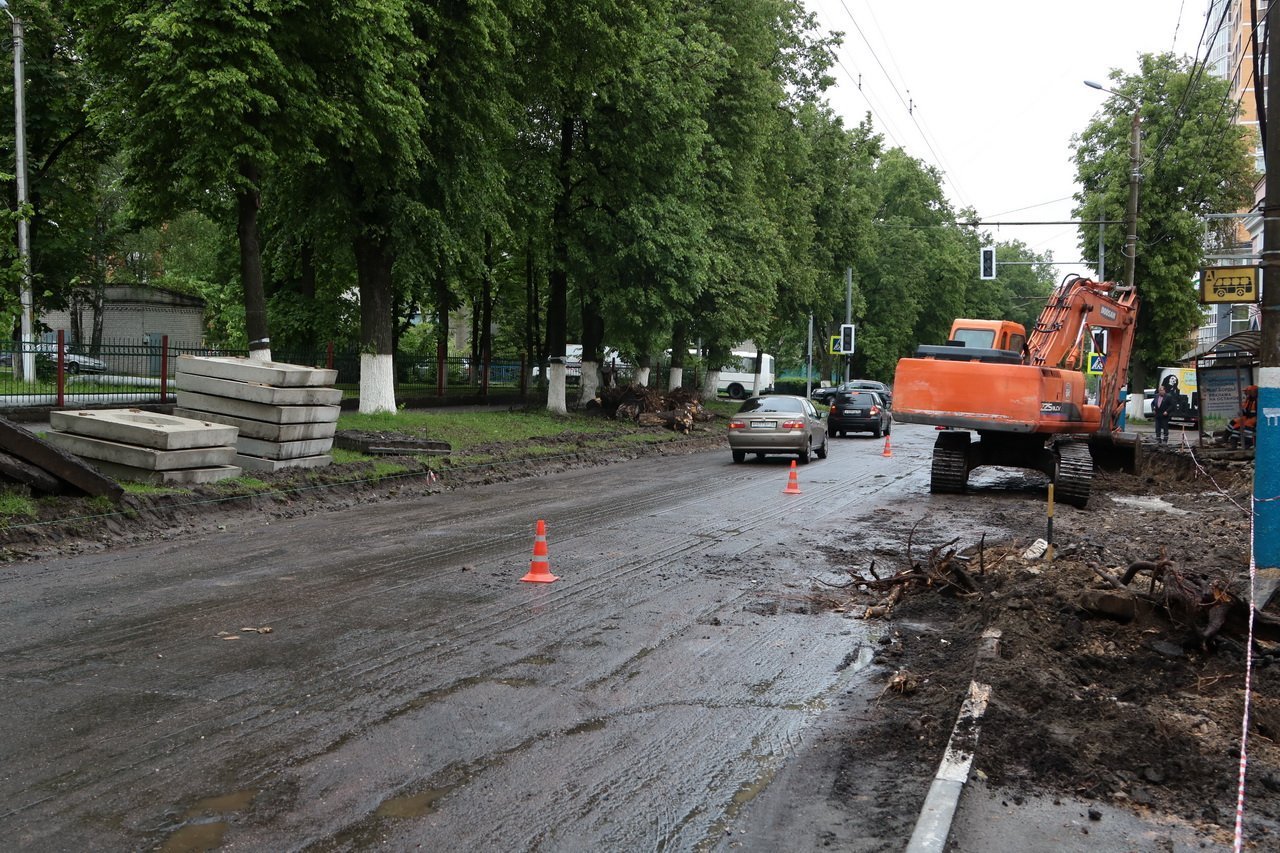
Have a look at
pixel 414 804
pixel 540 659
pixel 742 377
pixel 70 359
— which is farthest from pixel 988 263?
pixel 742 377

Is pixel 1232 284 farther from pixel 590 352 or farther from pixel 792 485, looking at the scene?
pixel 590 352

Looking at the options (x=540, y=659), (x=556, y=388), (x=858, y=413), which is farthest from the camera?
(x=858, y=413)

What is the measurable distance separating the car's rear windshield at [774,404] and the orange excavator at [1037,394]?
5653 millimetres

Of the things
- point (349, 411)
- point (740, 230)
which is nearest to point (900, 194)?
point (740, 230)

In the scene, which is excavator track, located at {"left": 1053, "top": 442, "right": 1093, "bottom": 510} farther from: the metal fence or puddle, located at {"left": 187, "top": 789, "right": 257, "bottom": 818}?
the metal fence

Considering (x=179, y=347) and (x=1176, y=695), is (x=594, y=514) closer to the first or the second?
(x=1176, y=695)

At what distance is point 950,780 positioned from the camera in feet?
15.1

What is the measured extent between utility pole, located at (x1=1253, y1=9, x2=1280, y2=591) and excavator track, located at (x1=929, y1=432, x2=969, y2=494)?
8.56 m

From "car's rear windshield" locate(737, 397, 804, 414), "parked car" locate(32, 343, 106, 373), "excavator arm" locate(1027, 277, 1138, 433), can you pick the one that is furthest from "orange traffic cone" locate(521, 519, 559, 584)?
"car's rear windshield" locate(737, 397, 804, 414)

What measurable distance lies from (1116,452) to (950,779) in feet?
58.7

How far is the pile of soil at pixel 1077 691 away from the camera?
4.72 m

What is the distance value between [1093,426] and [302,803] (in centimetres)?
1614

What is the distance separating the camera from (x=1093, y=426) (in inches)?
684

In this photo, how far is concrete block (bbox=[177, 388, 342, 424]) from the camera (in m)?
14.8
